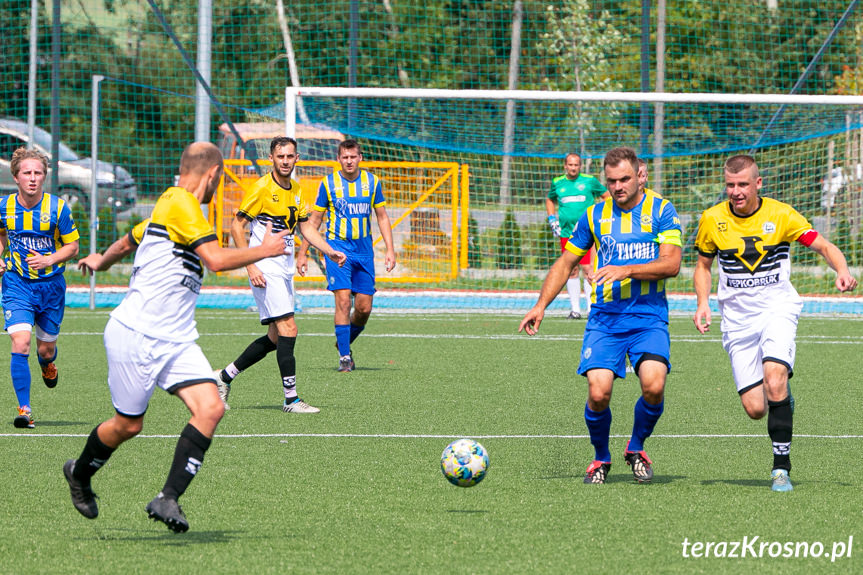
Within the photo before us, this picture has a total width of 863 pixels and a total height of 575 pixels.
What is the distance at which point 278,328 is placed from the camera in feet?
30.2

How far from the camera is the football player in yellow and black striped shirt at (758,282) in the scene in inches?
256

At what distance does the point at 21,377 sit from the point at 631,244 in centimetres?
430

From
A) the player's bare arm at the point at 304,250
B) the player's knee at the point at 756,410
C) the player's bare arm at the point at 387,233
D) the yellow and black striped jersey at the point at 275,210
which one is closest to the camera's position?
the player's knee at the point at 756,410

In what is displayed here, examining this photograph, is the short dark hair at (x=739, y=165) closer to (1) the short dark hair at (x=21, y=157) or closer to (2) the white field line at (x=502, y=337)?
(1) the short dark hair at (x=21, y=157)

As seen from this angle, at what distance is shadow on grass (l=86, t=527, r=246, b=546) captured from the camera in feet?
17.0

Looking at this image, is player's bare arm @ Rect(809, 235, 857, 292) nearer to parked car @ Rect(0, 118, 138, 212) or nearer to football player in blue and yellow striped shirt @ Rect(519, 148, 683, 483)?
football player in blue and yellow striped shirt @ Rect(519, 148, 683, 483)

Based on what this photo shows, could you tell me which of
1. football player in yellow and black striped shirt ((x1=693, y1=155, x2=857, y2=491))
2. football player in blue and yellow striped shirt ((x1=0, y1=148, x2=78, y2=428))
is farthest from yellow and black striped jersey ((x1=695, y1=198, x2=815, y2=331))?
football player in blue and yellow striped shirt ((x1=0, y1=148, x2=78, y2=428))

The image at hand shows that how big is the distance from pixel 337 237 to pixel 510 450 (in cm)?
437

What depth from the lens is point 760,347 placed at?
6.60 meters

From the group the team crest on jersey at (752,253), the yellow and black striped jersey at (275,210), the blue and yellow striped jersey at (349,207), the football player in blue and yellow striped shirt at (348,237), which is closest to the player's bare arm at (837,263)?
the team crest on jersey at (752,253)

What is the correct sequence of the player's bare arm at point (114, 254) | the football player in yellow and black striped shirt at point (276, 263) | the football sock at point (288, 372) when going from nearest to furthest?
the player's bare arm at point (114, 254), the football sock at point (288, 372), the football player in yellow and black striped shirt at point (276, 263)

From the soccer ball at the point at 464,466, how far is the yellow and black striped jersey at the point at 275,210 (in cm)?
354

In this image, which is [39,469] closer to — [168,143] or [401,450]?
[401,450]

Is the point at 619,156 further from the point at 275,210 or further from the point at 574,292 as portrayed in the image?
the point at 574,292
